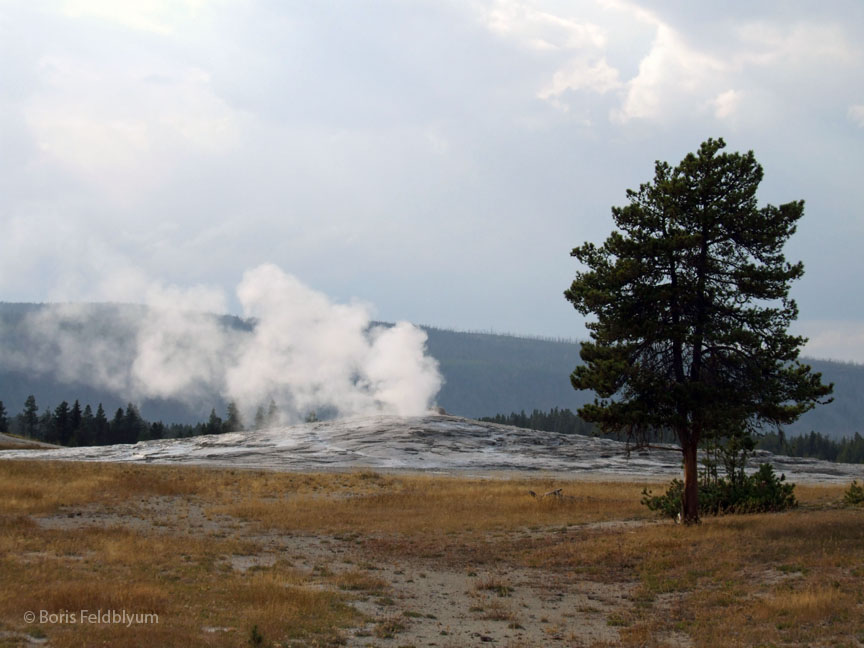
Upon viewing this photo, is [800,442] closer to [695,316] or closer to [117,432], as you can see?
[117,432]

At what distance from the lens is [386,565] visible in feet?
61.6

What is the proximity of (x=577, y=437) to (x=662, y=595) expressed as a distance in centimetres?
5634

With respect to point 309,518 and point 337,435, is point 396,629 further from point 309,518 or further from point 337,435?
point 337,435

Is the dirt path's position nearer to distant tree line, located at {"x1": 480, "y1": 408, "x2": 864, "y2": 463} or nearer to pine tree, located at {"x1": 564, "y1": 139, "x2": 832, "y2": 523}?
pine tree, located at {"x1": 564, "y1": 139, "x2": 832, "y2": 523}

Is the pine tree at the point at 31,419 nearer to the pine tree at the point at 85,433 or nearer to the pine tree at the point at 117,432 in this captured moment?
the pine tree at the point at 85,433

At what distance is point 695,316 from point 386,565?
492 inches

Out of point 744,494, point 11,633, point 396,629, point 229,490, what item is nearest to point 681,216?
point 744,494

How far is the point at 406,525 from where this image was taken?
2592cm

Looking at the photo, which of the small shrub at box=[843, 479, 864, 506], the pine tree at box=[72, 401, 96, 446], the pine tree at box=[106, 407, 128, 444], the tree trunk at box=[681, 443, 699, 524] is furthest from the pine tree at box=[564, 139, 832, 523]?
the pine tree at box=[106, 407, 128, 444]

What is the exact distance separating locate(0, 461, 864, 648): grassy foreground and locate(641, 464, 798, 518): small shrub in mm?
1142

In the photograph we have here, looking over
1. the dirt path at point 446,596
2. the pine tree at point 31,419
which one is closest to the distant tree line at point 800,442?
the pine tree at point 31,419

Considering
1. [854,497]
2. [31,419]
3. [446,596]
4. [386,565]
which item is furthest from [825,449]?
[31,419]

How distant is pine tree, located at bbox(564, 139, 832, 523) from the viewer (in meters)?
22.4

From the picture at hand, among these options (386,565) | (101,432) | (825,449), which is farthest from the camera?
(825,449)
